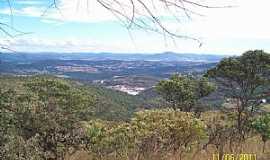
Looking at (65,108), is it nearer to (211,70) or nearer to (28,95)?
(28,95)

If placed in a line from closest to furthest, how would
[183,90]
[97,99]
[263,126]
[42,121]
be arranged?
1. [42,121]
2. [263,126]
3. [183,90]
4. [97,99]

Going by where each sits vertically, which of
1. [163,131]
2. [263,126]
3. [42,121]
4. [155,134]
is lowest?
[263,126]

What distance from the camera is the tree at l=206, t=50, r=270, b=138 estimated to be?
950 inches

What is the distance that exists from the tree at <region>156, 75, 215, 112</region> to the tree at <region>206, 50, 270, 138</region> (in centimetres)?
129

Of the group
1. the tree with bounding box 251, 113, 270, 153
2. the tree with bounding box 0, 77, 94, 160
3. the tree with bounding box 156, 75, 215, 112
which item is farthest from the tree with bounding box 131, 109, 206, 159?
the tree with bounding box 156, 75, 215, 112

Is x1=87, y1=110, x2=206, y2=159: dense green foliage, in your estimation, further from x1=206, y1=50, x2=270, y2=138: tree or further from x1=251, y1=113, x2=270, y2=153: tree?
x1=206, y1=50, x2=270, y2=138: tree

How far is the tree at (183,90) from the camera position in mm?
26734

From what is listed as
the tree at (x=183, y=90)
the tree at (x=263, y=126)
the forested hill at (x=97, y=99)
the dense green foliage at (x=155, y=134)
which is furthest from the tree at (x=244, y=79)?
the forested hill at (x=97, y=99)

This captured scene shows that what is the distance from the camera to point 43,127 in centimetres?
2097

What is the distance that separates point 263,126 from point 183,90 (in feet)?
16.3

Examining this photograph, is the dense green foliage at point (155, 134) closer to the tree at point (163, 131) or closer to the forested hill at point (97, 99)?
the tree at point (163, 131)

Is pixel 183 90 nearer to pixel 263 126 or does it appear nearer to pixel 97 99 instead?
pixel 263 126

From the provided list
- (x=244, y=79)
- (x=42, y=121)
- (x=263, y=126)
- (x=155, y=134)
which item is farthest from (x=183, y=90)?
(x=155, y=134)

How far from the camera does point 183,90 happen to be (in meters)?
26.5
